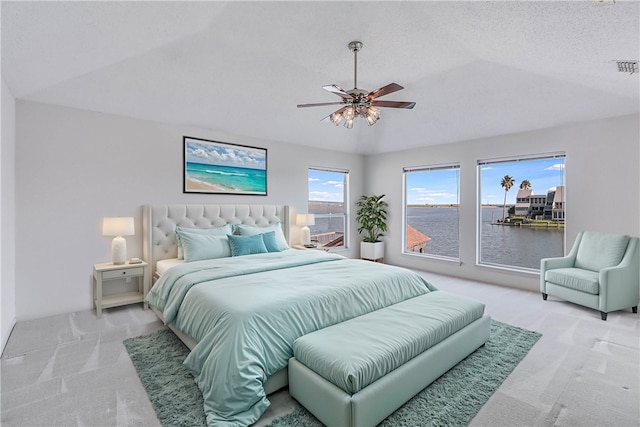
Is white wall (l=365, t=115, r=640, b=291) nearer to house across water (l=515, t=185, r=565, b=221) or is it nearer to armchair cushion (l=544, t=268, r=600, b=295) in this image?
house across water (l=515, t=185, r=565, b=221)

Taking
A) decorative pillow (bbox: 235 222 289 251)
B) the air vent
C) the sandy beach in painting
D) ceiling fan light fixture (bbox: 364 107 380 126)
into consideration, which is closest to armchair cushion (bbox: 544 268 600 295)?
the air vent

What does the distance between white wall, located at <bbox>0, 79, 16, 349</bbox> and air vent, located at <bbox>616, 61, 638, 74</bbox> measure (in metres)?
5.67

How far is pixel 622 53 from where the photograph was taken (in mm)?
2688

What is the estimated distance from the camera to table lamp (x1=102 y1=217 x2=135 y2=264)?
11.7 ft

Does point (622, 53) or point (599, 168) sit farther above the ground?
point (622, 53)

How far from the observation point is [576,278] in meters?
3.69

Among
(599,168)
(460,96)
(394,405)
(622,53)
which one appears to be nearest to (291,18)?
(460,96)

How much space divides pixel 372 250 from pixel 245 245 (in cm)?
322

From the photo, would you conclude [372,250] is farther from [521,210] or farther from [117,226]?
[117,226]

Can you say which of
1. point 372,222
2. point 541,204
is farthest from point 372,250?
point 541,204

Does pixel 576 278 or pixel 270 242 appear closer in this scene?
pixel 576 278

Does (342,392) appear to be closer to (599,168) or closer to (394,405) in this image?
(394,405)

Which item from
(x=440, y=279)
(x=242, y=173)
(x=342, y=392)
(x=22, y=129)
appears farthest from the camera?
(x=440, y=279)

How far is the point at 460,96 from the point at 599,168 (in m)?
2.07
